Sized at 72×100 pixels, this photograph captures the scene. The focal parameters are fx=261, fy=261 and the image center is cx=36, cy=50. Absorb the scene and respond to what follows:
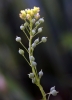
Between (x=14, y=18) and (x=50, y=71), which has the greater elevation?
(x=14, y=18)

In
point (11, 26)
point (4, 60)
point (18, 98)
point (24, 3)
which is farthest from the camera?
point (11, 26)

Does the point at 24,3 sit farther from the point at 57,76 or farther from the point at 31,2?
the point at 57,76

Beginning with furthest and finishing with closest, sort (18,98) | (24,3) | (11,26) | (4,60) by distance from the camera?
(11,26), (24,3), (4,60), (18,98)

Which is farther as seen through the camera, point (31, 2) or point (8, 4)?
point (8, 4)

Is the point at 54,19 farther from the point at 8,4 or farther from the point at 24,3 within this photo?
the point at 8,4

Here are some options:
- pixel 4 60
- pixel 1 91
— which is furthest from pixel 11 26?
pixel 1 91

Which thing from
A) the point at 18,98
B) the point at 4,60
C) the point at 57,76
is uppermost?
the point at 4,60
